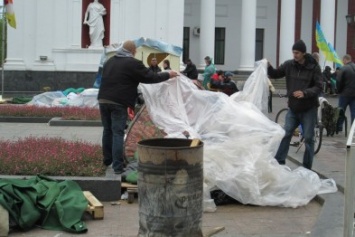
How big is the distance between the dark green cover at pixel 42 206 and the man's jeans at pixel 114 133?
1.35 metres

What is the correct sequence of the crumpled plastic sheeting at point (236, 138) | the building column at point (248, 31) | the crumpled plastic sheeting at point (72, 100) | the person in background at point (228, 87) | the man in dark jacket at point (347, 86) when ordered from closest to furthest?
the crumpled plastic sheeting at point (236, 138), the man in dark jacket at point (347, 86), the person in background at point (228, 87), the crumpled plastic sheeting at point (72, 100), the building column at point (248, 31)

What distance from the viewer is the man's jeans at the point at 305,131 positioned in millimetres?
7957

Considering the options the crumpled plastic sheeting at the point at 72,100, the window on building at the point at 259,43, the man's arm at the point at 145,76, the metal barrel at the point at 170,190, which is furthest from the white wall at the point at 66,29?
the metal barrel at the point at 170,190

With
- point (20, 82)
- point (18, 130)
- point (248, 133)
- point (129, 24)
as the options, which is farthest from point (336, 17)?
point (248, 133)

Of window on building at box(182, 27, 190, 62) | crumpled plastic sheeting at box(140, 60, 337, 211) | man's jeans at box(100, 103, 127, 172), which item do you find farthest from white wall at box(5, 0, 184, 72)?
→ man's jeans at box(100, 103, 127, 172)

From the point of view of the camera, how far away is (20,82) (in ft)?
76.8

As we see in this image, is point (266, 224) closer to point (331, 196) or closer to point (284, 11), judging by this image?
point (331, 196)

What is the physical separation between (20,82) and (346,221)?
20.6 m

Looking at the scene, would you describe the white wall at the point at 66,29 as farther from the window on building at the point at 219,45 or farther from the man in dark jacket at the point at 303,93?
the man in dark jacket at the point at 303,93

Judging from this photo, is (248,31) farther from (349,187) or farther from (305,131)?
(349,187)

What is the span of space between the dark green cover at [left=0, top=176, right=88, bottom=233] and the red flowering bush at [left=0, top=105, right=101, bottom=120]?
8491mm

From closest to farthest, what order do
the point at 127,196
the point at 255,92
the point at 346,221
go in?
the point at 346,221, the point at 127,196, the point at 255,92

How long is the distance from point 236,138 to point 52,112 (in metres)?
8.98

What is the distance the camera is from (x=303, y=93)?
766 cm
